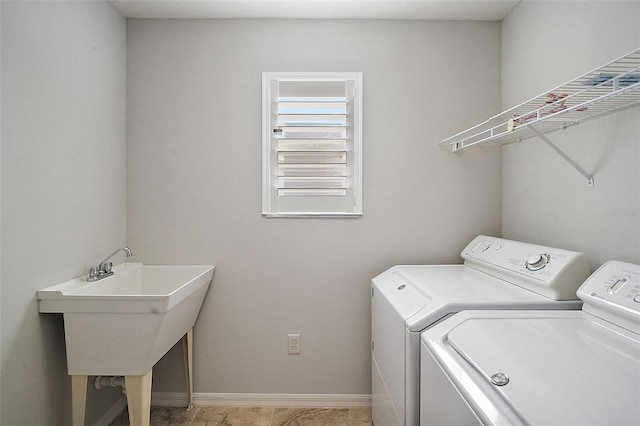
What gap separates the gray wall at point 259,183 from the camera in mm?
2111

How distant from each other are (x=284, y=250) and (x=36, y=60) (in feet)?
4.97

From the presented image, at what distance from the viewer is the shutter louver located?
213cm

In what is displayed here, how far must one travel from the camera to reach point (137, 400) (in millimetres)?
1488

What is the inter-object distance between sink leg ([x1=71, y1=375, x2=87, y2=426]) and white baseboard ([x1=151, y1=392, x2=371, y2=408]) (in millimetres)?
690

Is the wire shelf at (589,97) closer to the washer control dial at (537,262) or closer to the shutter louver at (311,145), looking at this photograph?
the washer control dial at (537,262)

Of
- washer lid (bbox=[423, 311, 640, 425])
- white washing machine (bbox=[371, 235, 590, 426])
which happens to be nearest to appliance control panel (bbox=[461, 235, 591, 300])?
white washing machine (bbox=[371, 235, 590, 426])

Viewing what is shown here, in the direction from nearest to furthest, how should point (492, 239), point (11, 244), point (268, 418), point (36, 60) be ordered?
point (11, 244) → point (36, 60) → point (492, 239) → point (268, 418)

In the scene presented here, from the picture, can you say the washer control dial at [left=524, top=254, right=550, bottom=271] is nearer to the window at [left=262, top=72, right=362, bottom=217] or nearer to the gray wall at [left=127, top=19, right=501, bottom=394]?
the gray wall at [left=127, top=19, right=501, bottom=394]

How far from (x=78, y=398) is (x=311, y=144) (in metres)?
1.77

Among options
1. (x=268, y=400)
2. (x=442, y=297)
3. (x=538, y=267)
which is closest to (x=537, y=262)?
(x=538, y=267)

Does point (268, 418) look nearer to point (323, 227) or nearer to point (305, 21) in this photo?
point (323, 227)

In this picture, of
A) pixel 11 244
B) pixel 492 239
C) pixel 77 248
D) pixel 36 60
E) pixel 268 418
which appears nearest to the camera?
pixel 11 244

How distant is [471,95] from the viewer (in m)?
2.12

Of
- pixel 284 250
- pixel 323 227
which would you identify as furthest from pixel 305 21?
pixel 284 250
